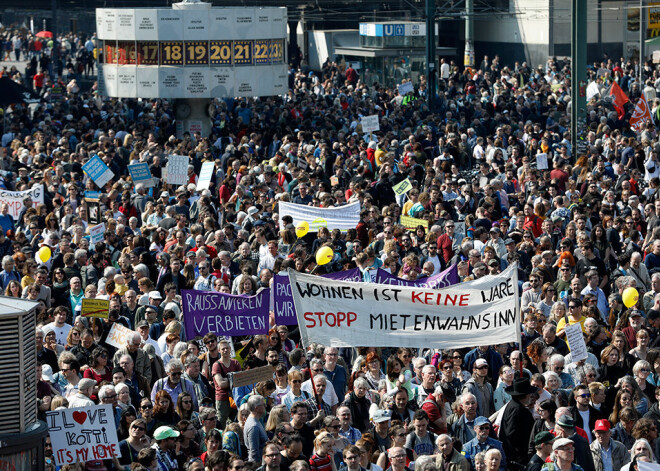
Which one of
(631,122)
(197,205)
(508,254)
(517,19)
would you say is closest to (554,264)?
(508,254)

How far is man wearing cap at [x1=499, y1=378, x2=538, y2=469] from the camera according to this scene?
10.5m

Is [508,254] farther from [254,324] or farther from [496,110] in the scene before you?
[496,110]

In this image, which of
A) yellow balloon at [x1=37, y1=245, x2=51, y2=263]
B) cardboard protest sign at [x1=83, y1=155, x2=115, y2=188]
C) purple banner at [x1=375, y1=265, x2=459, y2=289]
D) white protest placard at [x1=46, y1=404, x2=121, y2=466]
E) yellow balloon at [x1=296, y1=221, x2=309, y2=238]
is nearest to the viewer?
white protest placard at [x1=46, y1=404, x2=121, y2=466]

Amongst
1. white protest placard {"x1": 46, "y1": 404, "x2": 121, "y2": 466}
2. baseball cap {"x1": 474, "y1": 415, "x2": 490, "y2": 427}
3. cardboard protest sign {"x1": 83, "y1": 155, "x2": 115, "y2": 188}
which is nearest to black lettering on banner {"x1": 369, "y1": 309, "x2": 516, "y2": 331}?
baseball cap {"x1": 474, "y1": 415, "x2": 490, "y2": 427}

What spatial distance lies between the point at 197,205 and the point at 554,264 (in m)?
5.86

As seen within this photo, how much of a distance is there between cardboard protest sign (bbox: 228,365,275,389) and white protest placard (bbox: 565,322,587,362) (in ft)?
8.99

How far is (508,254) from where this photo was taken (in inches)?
610

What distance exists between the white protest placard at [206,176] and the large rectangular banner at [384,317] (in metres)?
9.96

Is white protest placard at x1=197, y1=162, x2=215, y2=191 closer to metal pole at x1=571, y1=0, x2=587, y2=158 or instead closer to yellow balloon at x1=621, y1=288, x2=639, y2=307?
metal pole at x1=571, y1=0, x2=587, y2=158

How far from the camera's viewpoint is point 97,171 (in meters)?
20.8

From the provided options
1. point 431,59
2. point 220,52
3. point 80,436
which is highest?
point 220,52

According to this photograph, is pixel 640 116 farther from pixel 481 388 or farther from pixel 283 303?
pixel 481 388

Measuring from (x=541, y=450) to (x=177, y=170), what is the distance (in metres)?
13.0

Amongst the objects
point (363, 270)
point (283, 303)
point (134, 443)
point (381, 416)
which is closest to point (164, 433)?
point (134, 443)
